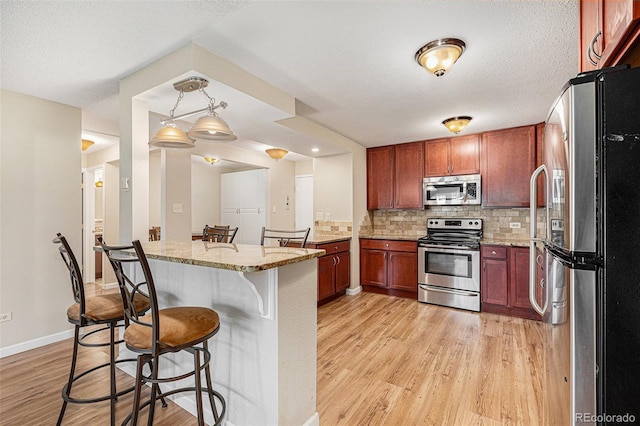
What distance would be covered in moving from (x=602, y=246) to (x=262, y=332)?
1.46 m

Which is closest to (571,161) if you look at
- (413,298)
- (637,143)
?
(637,143)

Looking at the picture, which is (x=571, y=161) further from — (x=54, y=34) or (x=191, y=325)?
(x=54, y=34)

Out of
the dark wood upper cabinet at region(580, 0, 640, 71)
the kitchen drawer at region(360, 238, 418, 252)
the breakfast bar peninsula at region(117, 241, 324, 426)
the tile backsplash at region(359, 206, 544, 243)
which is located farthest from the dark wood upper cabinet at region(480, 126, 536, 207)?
the breakfast bar peninsula at region(117, 241, 324, 426)

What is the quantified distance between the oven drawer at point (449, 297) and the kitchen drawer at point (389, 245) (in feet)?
1.83

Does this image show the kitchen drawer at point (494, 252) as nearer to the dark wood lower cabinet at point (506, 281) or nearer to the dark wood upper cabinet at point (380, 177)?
the dark wood lower cabinet at point (506, 281)

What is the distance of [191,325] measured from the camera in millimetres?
1407

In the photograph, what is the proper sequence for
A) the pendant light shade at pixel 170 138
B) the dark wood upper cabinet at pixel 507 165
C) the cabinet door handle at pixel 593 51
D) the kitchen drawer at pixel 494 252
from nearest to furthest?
the cabinet door handle at pixel 593 51
the pendant light shade at pixel 170 138
the kitchen drawer at pixel 494 252
the dark wood upper cabinet at pixel 507 165

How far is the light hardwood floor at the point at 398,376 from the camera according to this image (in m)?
1.85

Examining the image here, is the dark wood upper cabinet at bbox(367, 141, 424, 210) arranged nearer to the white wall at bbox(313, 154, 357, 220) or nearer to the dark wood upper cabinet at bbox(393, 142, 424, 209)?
the dark wood upper cabinet at bbox(393, 142, 424, 209)

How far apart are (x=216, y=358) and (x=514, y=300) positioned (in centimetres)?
351

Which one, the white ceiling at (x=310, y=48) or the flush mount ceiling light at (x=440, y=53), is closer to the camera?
the white ceiling at (x=310, y=48)

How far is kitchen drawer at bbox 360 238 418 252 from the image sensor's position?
433 centimetres

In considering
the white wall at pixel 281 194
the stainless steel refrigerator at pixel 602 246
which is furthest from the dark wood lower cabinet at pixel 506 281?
the white wall at pixel 281 194

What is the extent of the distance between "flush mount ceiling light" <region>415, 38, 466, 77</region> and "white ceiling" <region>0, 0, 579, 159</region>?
0.13 feet
